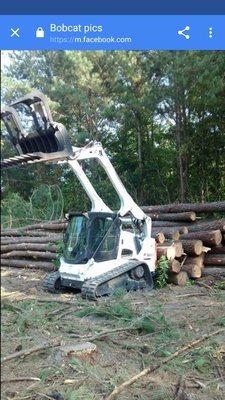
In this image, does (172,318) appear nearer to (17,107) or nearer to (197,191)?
(197,191)

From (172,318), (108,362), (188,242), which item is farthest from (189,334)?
(188,242)

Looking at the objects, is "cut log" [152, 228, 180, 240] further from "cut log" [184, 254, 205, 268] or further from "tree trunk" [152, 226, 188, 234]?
Answer: "cut log" [184, 254, 205, 268]

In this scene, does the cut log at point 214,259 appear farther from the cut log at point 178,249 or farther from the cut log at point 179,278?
the cut log at point 179,278

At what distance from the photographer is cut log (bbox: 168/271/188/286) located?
8.97 ft

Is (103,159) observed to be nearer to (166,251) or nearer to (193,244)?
(166,251)

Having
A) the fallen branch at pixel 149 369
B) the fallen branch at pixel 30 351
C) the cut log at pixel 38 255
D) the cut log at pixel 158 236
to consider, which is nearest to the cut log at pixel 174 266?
the cut log at pixel 158 236

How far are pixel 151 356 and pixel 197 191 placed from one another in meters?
0.58

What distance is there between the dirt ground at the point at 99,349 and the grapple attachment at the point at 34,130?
0.89 ft

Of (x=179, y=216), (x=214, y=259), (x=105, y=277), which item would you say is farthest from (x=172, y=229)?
(x=179, y=216)

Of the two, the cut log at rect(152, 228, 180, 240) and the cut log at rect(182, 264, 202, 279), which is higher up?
the cut log at rect(152, 228, 180, 240)

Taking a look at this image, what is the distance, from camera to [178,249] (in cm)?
324

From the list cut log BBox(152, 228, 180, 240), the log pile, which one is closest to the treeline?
the log pile

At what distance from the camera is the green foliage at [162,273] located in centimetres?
293

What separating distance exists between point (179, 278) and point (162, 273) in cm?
33
